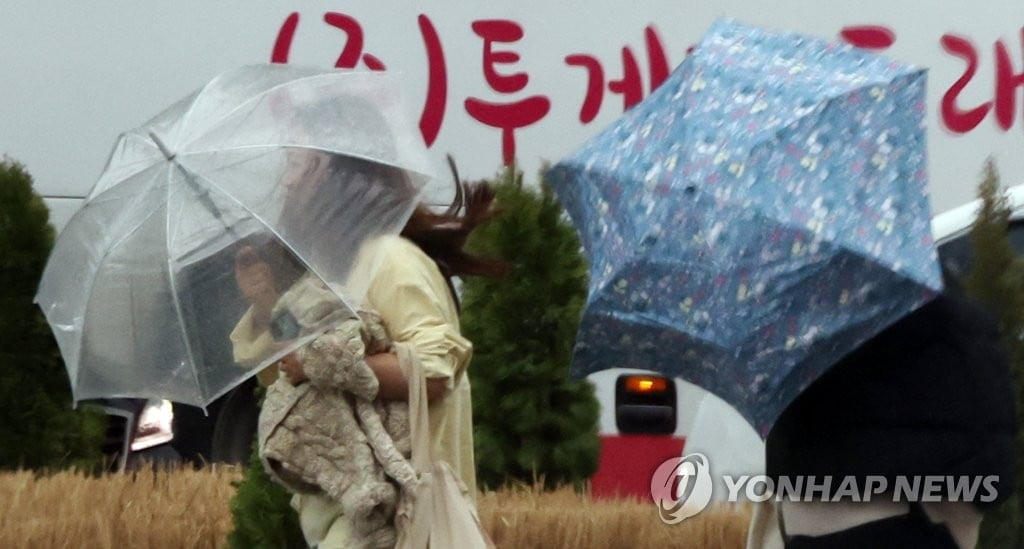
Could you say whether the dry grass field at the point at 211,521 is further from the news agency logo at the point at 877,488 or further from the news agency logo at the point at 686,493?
the news agency logo at the point at 877,488

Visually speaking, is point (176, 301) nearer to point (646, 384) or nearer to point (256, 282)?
point (256, 282)

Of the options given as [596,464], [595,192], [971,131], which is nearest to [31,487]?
[596,464]

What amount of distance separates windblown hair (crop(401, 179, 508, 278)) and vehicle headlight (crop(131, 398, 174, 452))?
5320 mm

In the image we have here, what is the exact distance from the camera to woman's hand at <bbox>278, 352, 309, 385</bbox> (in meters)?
4.06

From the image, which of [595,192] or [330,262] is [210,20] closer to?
[330,262]

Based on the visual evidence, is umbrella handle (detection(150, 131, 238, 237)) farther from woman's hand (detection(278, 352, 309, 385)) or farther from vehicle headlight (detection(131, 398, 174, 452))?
vehicle headlight (detection(131, 398, 174, 452))

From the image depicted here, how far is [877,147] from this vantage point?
3014 mm

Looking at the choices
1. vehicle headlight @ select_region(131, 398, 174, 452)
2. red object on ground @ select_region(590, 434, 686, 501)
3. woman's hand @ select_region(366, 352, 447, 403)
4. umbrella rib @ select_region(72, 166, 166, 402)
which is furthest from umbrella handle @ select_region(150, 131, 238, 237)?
vehicle headlight @ select_region(131, 398, 174, 452)

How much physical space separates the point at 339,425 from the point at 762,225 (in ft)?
4.67

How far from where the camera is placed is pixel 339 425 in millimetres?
4043

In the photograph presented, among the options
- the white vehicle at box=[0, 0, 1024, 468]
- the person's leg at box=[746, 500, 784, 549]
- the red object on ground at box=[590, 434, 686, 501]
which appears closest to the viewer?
the person's leg at box=[746, 500, 784, 549]

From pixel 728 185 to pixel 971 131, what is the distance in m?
5.86

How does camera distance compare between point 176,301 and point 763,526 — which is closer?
point 763,526

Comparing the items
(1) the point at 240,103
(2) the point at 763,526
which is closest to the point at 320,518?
(1) the point at 240,103
